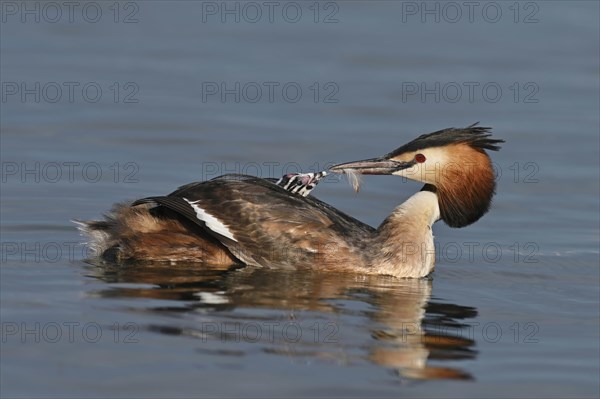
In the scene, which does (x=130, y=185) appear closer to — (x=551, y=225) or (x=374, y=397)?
(x=551, y=225)

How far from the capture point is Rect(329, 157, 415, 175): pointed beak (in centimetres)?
1133

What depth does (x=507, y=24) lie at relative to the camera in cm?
1855

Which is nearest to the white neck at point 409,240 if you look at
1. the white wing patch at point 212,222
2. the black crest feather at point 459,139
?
the black crest feather at point 459,139

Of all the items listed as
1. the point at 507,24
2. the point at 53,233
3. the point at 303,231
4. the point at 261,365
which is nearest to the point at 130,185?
the point at 53,233

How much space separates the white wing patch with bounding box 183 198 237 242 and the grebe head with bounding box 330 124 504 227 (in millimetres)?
1031

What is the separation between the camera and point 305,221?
1103 centimetres

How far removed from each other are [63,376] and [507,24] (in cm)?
1170

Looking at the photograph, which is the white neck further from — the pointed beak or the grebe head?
the pointed beak

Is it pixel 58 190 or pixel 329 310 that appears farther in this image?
pixel 58 190

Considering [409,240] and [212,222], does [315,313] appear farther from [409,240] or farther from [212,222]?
[409,240]

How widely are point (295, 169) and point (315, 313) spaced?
447 cm

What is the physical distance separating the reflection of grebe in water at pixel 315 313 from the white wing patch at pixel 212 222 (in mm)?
323

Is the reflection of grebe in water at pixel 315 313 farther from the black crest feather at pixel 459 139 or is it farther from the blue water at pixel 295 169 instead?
the black crest feather at pixel 459 139

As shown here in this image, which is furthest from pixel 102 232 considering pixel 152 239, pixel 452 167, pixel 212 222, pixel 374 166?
pixel 452 167
